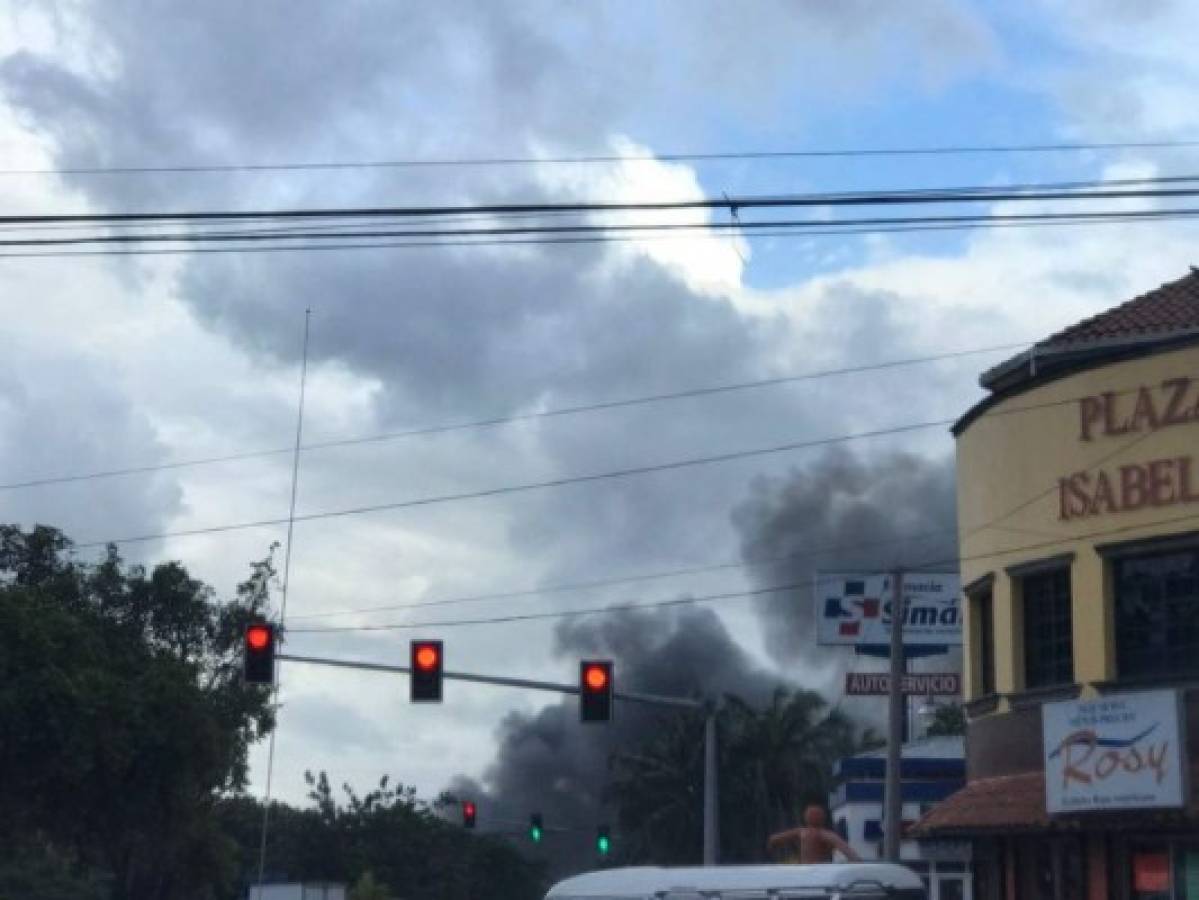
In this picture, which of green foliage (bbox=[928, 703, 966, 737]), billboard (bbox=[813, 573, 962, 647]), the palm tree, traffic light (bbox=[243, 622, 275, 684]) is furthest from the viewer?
green foliage (bbox=[928, 703, 966, 737])

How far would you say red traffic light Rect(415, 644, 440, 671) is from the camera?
31.4 meters

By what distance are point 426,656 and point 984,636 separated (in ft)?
28.6

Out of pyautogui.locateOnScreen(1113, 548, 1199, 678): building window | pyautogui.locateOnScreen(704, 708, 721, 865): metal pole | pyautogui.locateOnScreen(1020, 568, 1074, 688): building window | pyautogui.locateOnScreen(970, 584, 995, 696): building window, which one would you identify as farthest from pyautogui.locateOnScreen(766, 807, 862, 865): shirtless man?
pyautogui.locateOnScreen(704, 708, 721, 865): metal pole

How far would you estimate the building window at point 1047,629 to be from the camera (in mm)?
28156

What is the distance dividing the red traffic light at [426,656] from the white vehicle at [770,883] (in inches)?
467

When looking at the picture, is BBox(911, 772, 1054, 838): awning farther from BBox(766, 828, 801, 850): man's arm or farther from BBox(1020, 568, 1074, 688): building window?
BBox(766, 828, 801, 850): man's arm

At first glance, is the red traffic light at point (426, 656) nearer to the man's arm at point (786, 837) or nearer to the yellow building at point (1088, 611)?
the yellow building at point (1088, 611)

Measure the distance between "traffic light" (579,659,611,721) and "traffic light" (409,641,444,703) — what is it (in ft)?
7.65

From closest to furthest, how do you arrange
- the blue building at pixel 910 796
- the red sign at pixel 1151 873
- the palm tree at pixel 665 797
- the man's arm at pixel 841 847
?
the man's arm at pixel 841 847
the red sign at pixel 1151 873
the blue building at pixel 910 796
the palm tree at pixel 665 797

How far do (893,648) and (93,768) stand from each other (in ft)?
77.5

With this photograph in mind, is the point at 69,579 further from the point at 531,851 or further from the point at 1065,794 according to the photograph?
the point at 531,851

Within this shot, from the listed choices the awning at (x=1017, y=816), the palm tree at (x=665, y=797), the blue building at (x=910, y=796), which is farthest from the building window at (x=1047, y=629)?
the palm tree at (x=665, y=797)

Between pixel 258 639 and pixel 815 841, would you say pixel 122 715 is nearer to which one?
pixel 258 639

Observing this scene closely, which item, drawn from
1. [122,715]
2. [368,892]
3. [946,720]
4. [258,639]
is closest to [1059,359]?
[258,639]
